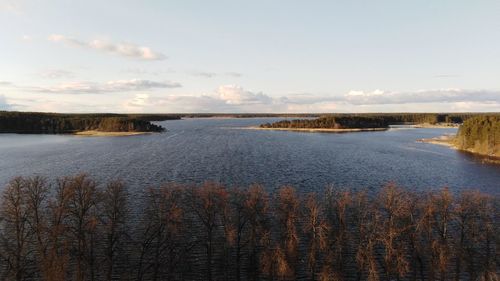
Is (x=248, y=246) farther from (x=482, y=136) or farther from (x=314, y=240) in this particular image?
(x=482, y=136)

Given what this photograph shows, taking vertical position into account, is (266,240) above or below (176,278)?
above

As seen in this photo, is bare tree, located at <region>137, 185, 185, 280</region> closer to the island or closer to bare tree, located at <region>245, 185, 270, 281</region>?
bare tree, located at <region>245, 185, 270, 281</region>

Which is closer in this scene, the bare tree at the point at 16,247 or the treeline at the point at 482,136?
the bare tree at the point at 16,247

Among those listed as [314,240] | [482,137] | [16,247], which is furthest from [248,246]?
[482,137]

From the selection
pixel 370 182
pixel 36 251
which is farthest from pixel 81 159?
pixel 370 182

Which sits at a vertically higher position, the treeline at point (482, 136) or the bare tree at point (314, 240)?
the treeline at point (482, 136)

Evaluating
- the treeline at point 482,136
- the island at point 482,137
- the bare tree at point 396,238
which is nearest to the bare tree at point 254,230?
the bare tree at point 396,238

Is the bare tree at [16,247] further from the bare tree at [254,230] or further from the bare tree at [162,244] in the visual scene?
the bare tree at [254,230]

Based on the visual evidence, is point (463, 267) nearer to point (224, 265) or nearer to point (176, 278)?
point (224, 265)
